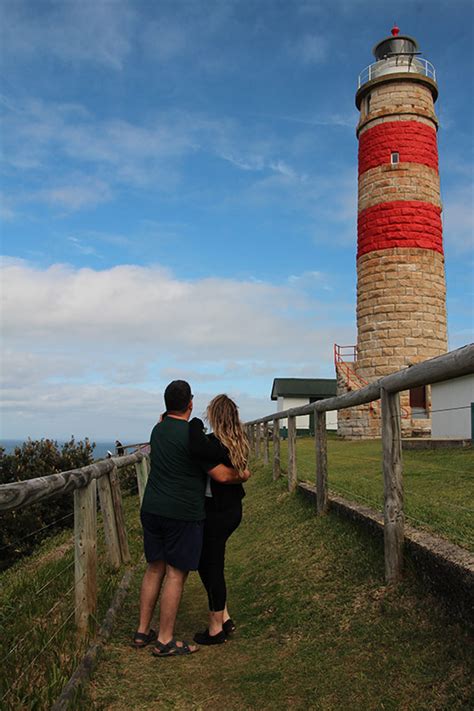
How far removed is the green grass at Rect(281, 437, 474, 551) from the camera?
186 inches

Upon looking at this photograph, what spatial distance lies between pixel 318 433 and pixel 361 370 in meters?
17.1

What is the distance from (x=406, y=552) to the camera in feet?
13.5

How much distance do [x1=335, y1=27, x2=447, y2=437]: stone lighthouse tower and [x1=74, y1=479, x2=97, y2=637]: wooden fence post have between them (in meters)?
19.0

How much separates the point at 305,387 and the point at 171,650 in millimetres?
41782

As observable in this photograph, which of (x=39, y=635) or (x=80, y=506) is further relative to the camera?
(x=80, y=506)

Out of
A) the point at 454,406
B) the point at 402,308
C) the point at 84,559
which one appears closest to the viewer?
the point at 84,559

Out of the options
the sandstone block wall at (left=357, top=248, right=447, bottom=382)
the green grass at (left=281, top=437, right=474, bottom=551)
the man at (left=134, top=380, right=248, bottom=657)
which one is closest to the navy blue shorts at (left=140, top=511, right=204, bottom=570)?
Result: the man at (left=134, top=380, right=248, bottom=657)

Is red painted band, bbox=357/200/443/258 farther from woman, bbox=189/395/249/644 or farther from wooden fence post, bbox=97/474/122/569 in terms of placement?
woman, bbox=189/395/249/644

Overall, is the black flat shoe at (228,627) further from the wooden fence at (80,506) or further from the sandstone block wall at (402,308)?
the sandstone block wall at (402,308)

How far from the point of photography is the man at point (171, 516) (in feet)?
13.7

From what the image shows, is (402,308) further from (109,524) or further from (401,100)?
(109,524)

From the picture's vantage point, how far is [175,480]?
4.25 m

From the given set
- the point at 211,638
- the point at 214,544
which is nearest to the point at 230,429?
the point at 214,544

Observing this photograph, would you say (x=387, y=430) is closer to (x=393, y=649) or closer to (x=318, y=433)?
(x=393, y=649)
